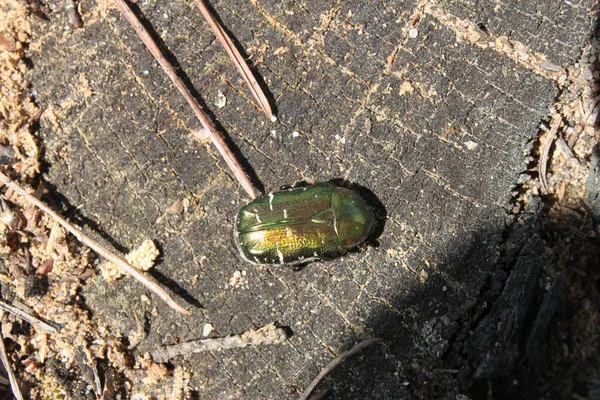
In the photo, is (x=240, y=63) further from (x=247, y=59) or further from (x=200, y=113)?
(x=200, y=113)

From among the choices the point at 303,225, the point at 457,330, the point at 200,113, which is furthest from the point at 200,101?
the point at 457,330

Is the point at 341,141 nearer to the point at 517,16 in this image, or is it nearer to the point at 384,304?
the point at 384,304

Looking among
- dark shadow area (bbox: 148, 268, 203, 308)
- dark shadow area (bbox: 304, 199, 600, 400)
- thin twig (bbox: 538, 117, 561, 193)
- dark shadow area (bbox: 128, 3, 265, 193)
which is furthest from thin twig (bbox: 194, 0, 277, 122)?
thin twig (bbox: 538, 117, 561, 193)

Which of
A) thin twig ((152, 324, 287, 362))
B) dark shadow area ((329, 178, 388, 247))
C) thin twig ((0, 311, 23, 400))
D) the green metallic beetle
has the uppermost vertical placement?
dark shadow area ((329, 178, 388, 247))

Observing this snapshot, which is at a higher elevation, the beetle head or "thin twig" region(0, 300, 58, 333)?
the beetle head

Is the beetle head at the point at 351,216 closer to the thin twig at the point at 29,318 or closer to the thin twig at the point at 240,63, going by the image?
the thin twig at the point at 240,63

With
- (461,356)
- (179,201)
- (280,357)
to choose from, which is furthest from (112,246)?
(461,356)

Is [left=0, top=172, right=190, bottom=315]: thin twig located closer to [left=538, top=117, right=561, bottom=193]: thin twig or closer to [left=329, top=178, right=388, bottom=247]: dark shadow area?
[left=329, top=178, right=388, bottom=247]: dark shadow area
